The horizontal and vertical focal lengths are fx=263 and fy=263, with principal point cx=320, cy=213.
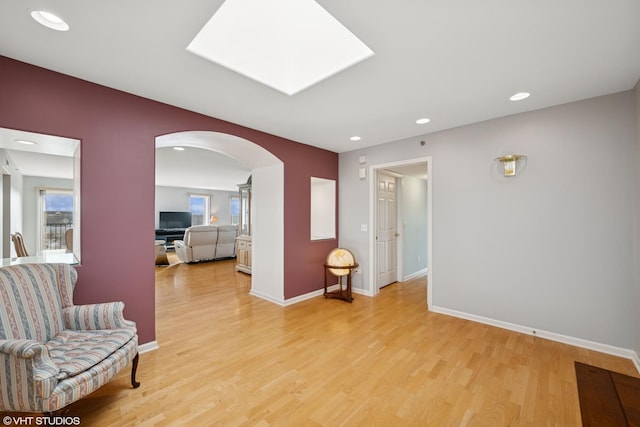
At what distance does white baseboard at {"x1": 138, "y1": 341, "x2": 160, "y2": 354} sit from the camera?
2521 millimetres

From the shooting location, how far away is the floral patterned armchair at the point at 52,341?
142cm

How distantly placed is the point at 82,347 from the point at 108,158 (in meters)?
1.54

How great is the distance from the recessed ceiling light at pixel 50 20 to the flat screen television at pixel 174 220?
32.5 feet

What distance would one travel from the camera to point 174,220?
417 inches

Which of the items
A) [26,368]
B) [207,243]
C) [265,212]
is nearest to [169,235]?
[207,243]

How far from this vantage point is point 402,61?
2.00 metres

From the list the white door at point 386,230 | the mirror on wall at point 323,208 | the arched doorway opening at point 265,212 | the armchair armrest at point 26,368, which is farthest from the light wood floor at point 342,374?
the mirror on wall at point 323,208

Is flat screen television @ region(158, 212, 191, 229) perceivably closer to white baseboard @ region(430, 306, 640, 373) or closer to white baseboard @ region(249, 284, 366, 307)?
white baseboard @ region(249, 284, 366, 307)

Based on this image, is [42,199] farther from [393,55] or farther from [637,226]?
[637,226]

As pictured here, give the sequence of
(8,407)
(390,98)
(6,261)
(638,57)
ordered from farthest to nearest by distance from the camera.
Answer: (390,98), (6,261), (638,57), (8,407)

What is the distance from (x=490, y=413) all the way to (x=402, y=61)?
8.39 ft

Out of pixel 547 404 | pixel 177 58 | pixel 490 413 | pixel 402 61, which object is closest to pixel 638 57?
pixel 402 61

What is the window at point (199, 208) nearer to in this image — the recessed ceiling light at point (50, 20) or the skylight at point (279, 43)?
the skylight at point (279, 43)

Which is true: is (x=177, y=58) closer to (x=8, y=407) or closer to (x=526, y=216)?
(x=8, y=407)
